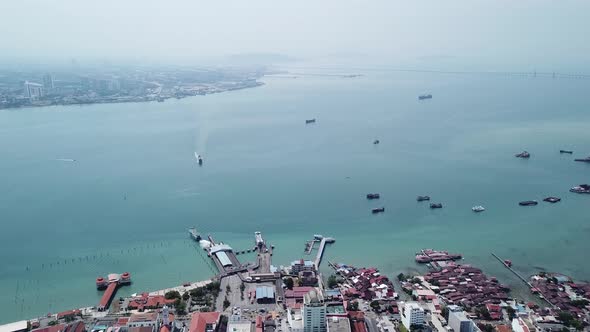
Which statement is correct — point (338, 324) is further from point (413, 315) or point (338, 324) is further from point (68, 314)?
point (68, 314)

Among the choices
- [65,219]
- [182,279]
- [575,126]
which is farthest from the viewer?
[575,126]

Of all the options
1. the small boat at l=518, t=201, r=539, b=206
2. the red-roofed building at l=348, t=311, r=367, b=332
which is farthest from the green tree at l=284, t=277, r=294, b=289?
the small boat at l=518, t=201, r=539, b=206

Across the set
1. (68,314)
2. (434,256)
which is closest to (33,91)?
(68,314)

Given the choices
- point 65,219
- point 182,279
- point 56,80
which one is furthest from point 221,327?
point 56,80

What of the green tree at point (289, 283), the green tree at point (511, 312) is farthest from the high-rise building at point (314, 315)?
the green tree at point (511, 312)

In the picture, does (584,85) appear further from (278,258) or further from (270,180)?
(278,258)
